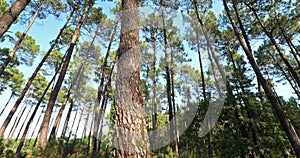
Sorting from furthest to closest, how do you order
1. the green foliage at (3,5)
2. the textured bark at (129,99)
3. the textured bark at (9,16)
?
the green foliage at (3,5) → the textured bark at (9,16) → the textured bark at (129,99)

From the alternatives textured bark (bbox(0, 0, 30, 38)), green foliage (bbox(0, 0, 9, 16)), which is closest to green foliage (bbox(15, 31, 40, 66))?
green foliage (bbox(0, 0, 9, 16))

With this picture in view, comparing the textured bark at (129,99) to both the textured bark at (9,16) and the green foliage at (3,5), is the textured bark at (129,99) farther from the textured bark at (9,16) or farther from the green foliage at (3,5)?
the green foliage at (3,5)

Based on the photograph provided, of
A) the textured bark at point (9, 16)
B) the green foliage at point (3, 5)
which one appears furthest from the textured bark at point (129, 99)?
the green foliage at point (3, 5)

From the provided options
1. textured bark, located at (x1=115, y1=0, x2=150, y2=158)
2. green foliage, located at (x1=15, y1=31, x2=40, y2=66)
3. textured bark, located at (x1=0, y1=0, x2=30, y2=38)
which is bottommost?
textured bark, located at (x1=115, y1=0, x2=150, y2=158)

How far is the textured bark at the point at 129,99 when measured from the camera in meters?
2.07

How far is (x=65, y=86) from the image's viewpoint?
2128 cm

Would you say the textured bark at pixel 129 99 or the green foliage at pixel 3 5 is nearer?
the textured bark at pixel 129 99

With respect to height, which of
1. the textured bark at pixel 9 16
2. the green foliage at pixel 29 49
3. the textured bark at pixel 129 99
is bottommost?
the textured bark at pixel 129 99

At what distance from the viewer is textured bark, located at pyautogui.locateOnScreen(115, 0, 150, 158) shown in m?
2.07

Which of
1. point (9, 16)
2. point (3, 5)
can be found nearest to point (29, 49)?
point (3, 5)

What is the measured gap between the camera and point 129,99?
2338mm

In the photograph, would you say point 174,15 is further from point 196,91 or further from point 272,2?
point 196,91

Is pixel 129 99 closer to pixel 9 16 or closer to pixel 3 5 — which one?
pixel 9 16

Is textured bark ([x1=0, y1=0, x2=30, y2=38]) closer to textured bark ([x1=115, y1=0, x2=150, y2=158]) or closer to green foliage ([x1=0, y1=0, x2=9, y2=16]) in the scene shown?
textured bark ([x1=115, y1=0, x2=150, y2=158])
